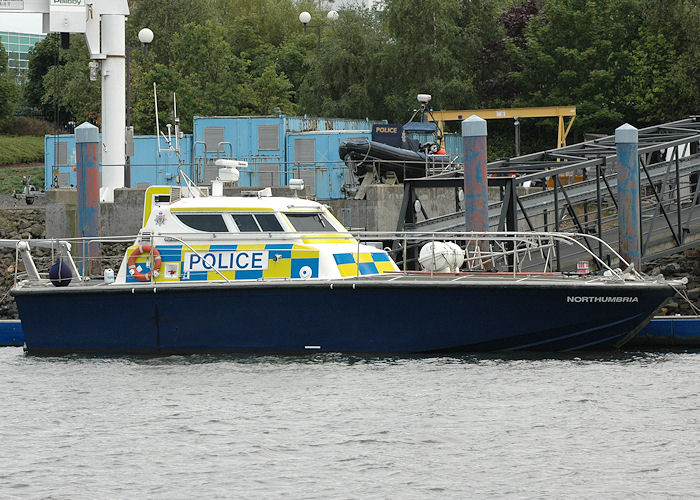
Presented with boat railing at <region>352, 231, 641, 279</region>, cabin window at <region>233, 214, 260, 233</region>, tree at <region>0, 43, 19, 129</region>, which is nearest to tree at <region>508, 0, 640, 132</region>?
boat railing at <region>352, 231, 641, 279</region>

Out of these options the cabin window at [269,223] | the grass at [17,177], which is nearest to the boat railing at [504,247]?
the cabin window at [269,223]

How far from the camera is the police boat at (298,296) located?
64.3 feet

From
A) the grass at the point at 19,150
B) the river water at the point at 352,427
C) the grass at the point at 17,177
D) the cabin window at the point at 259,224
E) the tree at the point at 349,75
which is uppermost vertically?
the tree at the point at 349,75

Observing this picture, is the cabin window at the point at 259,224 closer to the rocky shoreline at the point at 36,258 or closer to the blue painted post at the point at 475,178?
the blue painted post at the point at 475,178

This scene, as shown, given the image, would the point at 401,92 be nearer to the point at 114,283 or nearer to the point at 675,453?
the point at 114,283

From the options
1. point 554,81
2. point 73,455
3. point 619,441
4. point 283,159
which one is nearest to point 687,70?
point 554,81

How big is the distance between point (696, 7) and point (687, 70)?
202 cm

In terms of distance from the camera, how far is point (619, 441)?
14703 mm

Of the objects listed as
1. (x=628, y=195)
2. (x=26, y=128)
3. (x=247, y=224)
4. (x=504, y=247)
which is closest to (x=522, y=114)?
(x=504, y=247)

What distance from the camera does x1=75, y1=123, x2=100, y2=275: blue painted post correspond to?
24609 mm

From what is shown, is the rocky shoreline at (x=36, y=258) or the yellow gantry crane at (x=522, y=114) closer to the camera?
the rocky shoreline at (x=36, y=258)

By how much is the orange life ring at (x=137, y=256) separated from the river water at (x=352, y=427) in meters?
1.44

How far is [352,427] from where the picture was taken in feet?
50.8

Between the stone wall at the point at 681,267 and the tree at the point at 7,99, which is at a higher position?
the tree at the point at 7,99
